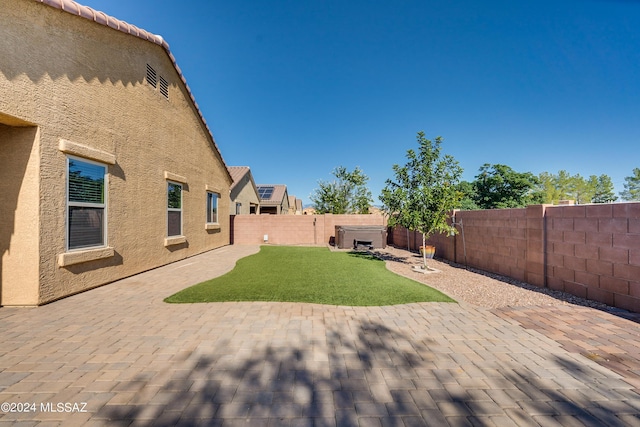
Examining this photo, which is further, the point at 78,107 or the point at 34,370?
the point at 78,107

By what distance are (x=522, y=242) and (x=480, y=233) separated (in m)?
1.58

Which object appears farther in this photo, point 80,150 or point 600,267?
point 80,150

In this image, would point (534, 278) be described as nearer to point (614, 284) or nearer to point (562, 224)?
point (562, 224)

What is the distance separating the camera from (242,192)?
65.7ft

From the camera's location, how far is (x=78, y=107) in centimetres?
520

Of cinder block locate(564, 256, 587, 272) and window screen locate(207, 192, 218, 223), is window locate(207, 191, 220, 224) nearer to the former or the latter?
window screen locate(207, 192, 218, 223)

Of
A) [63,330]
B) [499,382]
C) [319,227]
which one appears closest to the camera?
[499,382]

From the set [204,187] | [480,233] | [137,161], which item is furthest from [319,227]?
[137,161]

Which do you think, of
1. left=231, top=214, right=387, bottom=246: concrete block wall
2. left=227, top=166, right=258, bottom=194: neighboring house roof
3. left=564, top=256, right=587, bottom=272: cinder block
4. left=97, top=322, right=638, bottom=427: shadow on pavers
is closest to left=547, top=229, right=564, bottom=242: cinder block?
left=564, top=256, right=587, bottom=272: cinder block

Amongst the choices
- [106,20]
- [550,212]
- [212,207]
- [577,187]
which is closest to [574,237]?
[550,212]

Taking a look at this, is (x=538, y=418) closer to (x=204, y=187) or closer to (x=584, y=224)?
(x=584, y=224)

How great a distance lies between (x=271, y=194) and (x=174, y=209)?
20513mm

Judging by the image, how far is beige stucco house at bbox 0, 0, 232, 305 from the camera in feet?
14.4

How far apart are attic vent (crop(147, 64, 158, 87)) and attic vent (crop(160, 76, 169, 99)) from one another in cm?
28
